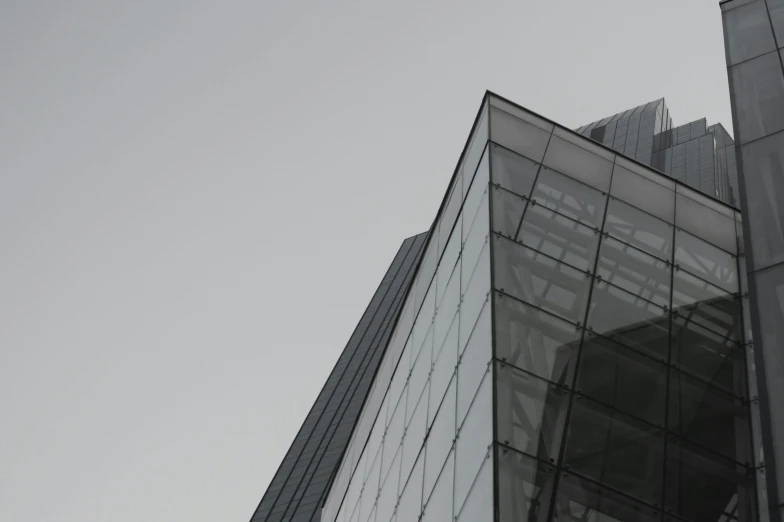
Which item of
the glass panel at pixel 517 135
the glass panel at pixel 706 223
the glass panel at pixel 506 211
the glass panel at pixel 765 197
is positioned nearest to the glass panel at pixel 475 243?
the glass panel at pixel 506 211

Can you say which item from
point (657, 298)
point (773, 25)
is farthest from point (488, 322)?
point (773, 25)

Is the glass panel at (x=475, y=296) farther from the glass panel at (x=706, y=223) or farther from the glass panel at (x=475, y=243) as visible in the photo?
the glass panel at (x=706, y=223)

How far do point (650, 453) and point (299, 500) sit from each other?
80118mm

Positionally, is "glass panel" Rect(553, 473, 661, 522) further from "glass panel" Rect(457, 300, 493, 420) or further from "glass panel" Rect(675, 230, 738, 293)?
"glass panel" Rect(675, 230, 738, 293)

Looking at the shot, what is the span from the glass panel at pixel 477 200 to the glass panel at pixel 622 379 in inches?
169

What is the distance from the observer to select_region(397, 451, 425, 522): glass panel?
19.8 metres

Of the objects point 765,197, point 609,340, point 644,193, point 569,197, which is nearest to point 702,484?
point 609,340

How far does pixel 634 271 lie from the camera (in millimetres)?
21062

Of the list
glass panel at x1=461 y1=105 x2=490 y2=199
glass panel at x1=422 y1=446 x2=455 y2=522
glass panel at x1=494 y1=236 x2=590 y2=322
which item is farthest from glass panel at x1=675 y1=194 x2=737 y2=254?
glass panel at x1=422 y1=446 x2=455 y2=522

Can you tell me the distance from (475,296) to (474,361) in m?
1.93

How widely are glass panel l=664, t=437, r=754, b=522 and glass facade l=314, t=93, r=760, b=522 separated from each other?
1.1 inches

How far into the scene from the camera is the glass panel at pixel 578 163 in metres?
23.5

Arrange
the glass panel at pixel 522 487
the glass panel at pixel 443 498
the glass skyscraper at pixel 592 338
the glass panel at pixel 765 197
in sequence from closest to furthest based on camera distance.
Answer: the glass panel at pixel 522 487
the glass skyscraper at pixel 592 338
the glass panel at pixel 765 197
the glass panel at pixel 443 498

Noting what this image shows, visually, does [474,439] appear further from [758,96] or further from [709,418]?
[758,96]
